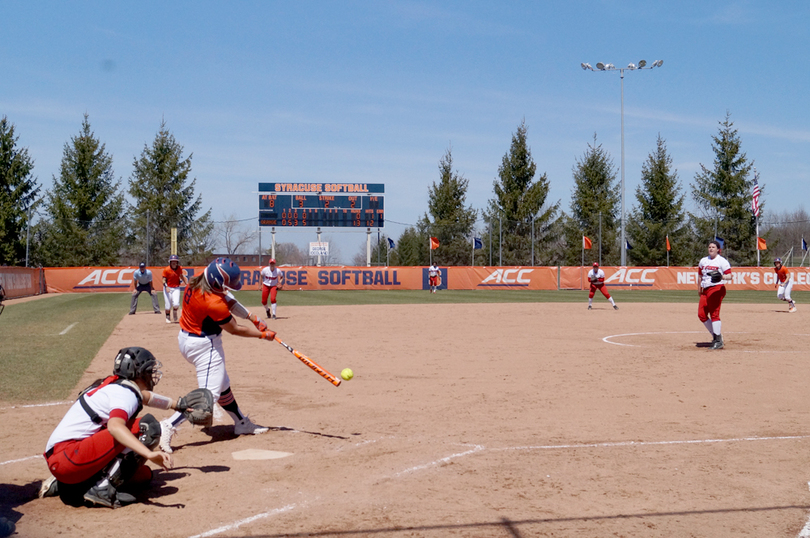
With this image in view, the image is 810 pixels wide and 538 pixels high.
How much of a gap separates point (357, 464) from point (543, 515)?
2025 millimetres

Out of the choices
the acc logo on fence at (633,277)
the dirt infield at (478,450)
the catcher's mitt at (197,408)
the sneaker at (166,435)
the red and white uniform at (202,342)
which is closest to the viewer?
the dirt infield at (478,450)

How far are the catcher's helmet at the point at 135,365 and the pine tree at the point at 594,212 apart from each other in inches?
2040

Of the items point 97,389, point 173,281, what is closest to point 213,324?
point 97,389

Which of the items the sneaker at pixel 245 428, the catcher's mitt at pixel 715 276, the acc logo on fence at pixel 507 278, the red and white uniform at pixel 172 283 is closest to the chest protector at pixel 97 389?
the sneaker at pixel 245 428

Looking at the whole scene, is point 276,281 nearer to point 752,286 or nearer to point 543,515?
point 543,515

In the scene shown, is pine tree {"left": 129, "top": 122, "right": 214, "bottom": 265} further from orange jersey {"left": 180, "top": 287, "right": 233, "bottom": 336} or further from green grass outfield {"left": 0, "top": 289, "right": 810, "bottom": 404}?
orange jersey {"left": 180, "top": 287, "right": 233, "bottom": 336}

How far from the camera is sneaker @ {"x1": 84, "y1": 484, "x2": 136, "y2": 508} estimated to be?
17.4 ft

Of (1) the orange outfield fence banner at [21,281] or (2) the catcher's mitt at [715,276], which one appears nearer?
(2) the catcher's mitt at [715,276]

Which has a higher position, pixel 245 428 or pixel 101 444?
pixel 101 444

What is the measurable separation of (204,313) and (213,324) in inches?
7.5

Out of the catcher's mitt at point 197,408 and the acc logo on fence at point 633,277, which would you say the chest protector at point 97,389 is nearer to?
the catcher's mitt at point 197,408

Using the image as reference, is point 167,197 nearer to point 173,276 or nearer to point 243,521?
point 173,276

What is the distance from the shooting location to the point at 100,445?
5.25 metres

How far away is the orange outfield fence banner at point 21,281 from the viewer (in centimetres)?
3288
